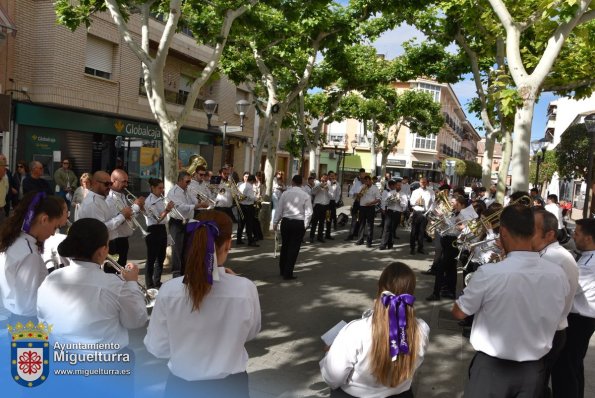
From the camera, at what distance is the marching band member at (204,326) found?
7.84 feet

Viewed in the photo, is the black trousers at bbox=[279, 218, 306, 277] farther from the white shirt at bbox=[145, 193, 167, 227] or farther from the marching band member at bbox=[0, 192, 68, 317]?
the marching band member at bbox=[0, 192, 68, 317]

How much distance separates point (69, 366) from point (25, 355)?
349 millimetres

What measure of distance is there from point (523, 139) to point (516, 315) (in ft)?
12.3

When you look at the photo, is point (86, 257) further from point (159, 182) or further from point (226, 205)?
point (226, 205)

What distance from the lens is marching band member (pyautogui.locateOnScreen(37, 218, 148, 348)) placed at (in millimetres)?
2549

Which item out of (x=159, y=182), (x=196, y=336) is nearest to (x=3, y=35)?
(x=159, y=182)

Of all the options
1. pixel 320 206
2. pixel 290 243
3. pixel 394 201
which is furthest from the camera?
pixel 320 206

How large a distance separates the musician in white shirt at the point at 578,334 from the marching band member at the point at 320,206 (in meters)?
9.06

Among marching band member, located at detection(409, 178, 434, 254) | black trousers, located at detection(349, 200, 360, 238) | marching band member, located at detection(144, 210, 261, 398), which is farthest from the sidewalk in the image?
black trousers, located at detection(349, 200, 360, 238)

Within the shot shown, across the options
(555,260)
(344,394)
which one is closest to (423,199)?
(555,260)

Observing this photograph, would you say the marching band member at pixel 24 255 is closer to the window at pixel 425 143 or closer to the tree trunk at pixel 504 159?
the tree trunk at pixel 504 159

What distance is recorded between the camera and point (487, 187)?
14.2 meters

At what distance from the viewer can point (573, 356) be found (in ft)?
12.2

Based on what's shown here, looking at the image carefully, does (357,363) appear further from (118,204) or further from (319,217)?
(319,217)
